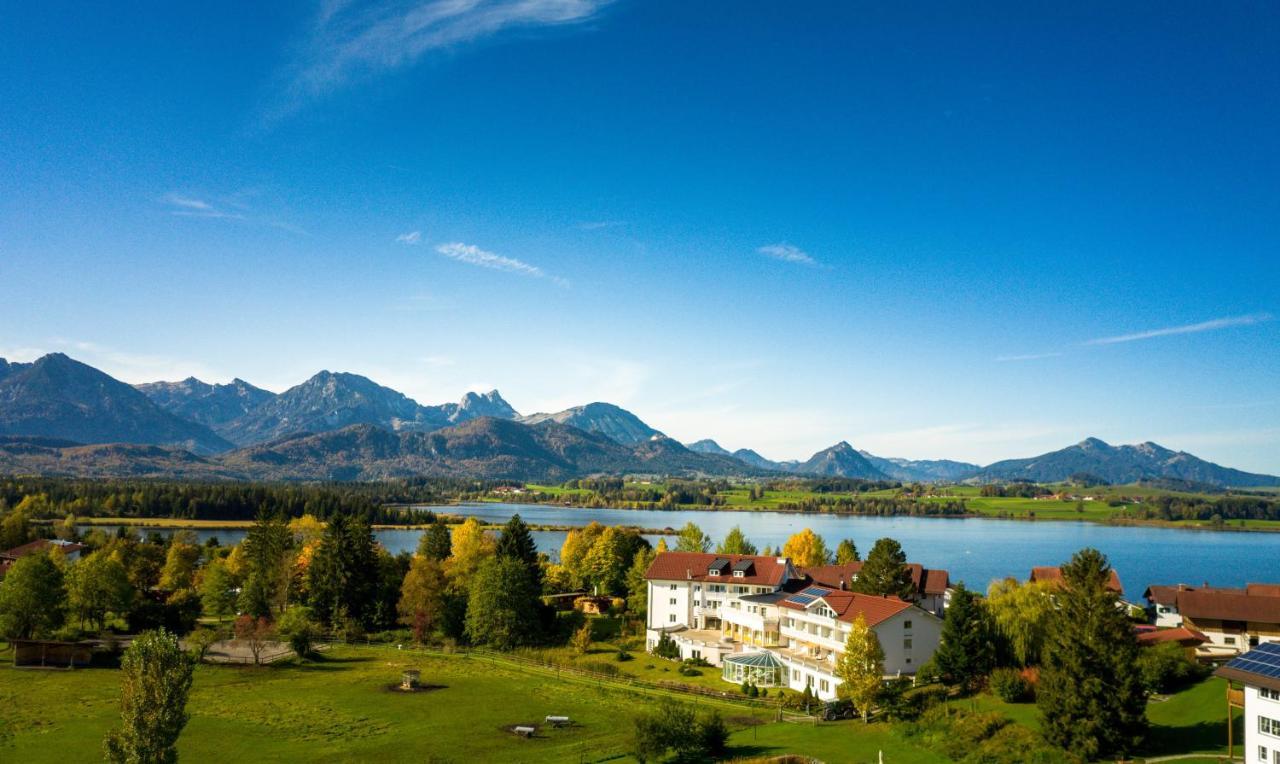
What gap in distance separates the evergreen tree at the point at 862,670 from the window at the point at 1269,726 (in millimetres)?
17115

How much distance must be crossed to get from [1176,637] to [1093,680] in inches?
918

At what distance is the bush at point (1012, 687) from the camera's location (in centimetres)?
4191

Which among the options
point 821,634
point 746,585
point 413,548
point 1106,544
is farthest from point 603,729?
point 1106,544

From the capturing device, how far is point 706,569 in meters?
68.0

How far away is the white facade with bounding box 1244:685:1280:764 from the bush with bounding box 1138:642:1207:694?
924 centimetres

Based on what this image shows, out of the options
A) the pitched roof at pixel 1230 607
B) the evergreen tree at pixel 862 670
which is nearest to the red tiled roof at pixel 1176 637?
the pitched roof at pixel 1230 607

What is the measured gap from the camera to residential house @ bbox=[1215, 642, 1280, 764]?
28438 mm

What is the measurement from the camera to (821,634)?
52812mm

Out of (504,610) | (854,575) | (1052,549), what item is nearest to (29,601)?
(504,610)

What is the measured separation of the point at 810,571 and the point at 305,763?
157 feet

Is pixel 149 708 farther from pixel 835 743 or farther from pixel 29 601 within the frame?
pixel 29 601

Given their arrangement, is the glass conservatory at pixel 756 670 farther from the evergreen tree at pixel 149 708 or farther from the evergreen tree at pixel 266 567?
the evergreen tree at pixel 266 567

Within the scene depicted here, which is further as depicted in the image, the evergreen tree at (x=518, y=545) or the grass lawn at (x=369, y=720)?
the evergreen tree at (x=518, y=545)

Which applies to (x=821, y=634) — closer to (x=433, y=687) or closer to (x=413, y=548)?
(x=433, y=687)
